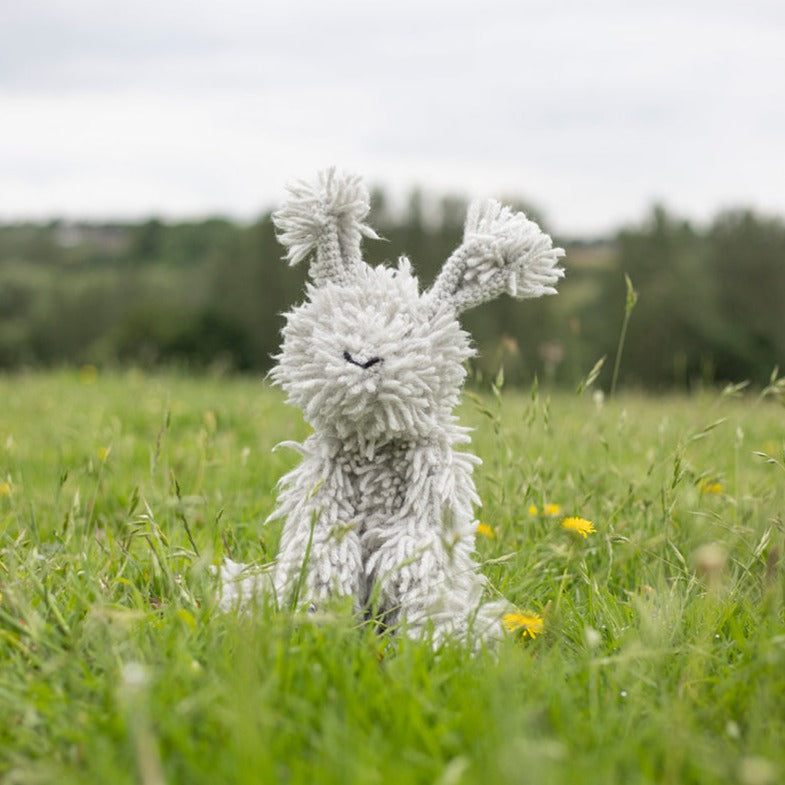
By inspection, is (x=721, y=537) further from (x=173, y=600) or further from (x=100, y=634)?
(x=100, y=634)

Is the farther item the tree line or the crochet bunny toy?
the tree line

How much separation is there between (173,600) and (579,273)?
1240 inches

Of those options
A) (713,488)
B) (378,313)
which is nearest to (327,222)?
(378,313)

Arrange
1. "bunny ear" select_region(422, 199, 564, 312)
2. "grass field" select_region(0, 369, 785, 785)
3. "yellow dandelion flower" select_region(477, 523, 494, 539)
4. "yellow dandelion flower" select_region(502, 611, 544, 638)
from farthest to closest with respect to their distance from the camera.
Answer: "yellow dandelion flower" select_region(477, 523, 494, 539) < "bunny ear" select_region(422, 199, 564, 312) < "yellow dandelion flower" select_region(502, 611, 544, 638) < "grass field" select_region(0, 369, 785, 785)

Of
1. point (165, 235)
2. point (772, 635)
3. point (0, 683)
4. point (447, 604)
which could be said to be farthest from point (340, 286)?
point (165, 235)

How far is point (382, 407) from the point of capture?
203 cm

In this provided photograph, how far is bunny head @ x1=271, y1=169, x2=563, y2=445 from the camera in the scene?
2.01 meters

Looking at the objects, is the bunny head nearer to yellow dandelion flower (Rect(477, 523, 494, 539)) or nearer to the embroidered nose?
the embroidered nose

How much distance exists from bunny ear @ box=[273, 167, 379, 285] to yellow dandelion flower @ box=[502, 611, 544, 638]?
3.08 feet

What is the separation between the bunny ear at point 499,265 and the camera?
2.14 m

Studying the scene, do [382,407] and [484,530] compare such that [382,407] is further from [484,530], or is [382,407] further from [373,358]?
[484,530]

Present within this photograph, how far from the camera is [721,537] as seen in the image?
2814mm

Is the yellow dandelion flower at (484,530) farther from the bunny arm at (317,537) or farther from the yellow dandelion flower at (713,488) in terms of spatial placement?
the yellow dandelion flower at (713,488)

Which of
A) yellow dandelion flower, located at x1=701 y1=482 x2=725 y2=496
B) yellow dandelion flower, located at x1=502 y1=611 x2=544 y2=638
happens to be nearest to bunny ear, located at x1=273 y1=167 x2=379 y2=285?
yellow dandelion flower, located at x1=502 y1=611 x2=544 y2=638
